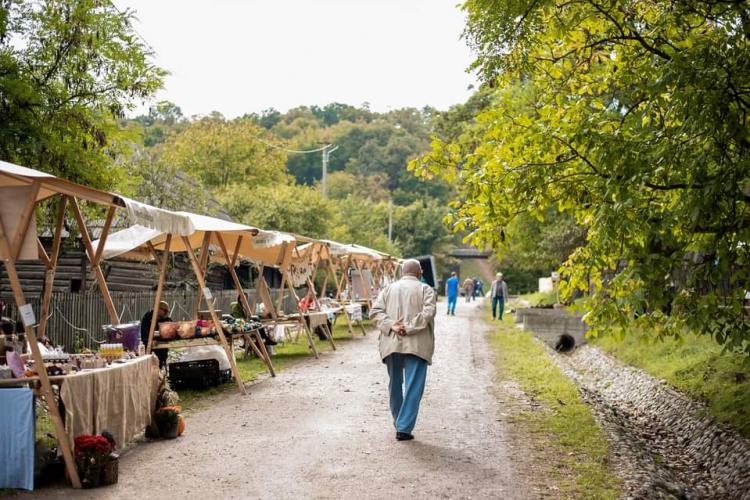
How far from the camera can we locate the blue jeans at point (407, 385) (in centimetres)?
982

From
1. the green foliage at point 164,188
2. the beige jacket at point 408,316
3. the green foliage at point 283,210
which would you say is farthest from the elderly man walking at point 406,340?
the green foliage at point 283,210

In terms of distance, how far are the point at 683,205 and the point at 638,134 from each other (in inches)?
72.2

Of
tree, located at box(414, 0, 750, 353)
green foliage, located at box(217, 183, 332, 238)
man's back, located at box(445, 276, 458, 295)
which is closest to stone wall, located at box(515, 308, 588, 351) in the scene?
man's back, located at box(445, 276, 458, 295)

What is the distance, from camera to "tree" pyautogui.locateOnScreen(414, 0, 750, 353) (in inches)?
341

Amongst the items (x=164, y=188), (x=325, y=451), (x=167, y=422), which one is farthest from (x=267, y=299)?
(x=164, y=188)

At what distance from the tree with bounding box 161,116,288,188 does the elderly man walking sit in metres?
52.3

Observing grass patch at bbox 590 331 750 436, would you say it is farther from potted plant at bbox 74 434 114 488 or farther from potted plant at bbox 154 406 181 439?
potted plant at bbox 74 434 114 488

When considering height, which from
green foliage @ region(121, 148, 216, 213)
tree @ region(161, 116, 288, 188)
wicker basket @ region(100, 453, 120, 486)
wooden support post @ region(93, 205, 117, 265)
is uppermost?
tree @ region(161, 116, 288, 188)

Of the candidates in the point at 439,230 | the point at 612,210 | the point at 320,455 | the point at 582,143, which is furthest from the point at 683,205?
the point at 439,230

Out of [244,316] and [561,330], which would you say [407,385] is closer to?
[244,316]

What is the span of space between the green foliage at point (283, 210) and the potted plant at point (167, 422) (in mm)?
33418

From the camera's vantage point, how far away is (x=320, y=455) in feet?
29.9

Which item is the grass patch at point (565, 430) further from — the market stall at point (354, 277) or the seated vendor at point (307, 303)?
the market stall at point (354, 277)

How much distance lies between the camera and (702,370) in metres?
16.1
